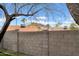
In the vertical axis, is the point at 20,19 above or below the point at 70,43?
above

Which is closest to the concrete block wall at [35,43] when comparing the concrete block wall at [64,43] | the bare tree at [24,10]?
the concrete block wall at [64,43]

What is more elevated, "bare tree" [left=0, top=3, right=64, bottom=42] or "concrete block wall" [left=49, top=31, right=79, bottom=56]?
"bare tree" [left=0, top=3, right=64, bottom=42]

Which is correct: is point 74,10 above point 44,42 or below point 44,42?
above

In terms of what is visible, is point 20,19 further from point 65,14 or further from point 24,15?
point 65,14

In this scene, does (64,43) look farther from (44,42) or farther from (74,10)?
(74,10)

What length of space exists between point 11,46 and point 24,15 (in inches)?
26.4

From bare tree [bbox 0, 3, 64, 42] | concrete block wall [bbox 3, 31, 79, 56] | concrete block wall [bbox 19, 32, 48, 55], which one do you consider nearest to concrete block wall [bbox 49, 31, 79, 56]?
concrete block wall [bbox 3, 31, 79, 56]

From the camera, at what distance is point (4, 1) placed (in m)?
4.08

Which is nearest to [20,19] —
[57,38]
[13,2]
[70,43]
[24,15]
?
[24,15]

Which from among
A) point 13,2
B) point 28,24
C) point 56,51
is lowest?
point 56,51

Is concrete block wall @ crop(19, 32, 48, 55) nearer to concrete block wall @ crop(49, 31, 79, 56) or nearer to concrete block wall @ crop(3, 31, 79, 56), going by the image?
concrete block wall @ crop(3, 31, 79, 56)


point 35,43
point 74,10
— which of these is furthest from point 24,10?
point 74,10

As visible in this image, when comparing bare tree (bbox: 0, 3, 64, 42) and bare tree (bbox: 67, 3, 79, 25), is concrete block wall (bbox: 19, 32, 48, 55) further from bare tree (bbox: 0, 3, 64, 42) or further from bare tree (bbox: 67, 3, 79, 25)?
bare tree (bbox: 67, 3, 79, 25)

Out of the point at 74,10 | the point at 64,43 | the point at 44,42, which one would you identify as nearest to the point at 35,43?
the point at 44,42
